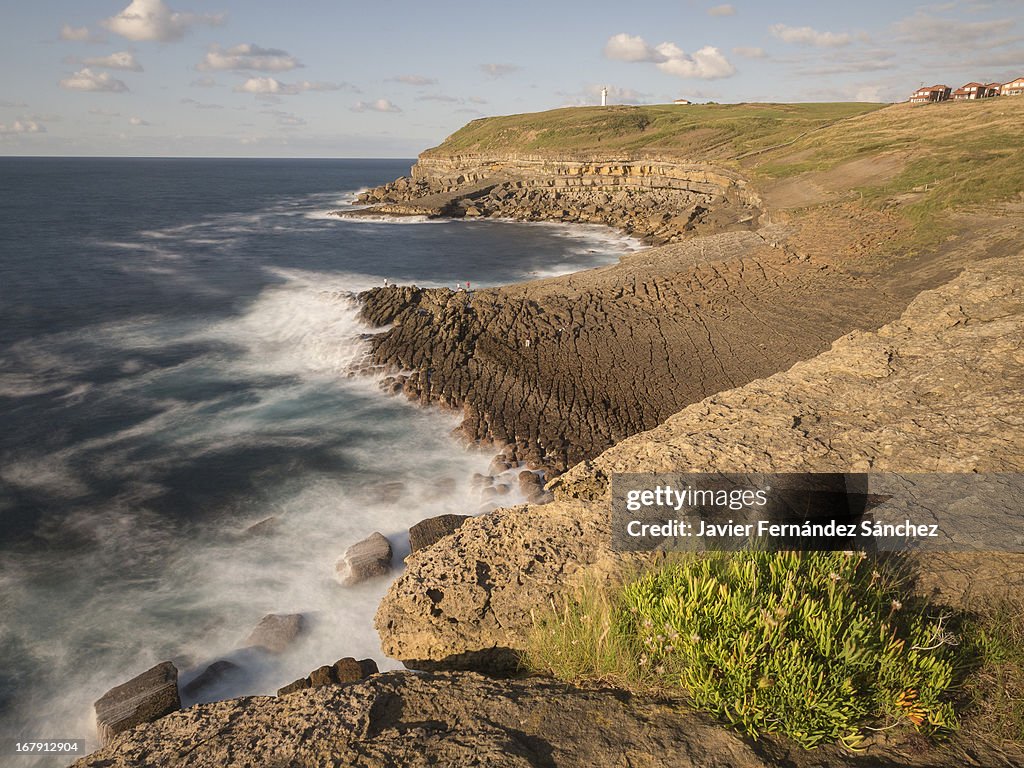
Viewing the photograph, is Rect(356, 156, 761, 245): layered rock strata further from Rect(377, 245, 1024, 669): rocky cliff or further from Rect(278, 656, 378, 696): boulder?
Rect(278, 656, 378, 696): boulder

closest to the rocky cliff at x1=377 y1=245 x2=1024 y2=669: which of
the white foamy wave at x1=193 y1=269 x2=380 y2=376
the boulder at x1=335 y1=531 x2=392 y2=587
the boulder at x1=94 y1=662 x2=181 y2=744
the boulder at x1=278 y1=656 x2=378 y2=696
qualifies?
the boulder at x1=278 y1=656 x2=378 y2=696

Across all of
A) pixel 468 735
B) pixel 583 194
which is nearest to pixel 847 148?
pixel 583 194

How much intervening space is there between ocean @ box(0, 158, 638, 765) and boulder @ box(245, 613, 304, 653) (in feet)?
0.69

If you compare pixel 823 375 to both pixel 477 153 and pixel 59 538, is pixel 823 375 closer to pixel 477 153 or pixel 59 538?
pixel 59 538

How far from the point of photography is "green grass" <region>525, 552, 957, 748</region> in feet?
13.3

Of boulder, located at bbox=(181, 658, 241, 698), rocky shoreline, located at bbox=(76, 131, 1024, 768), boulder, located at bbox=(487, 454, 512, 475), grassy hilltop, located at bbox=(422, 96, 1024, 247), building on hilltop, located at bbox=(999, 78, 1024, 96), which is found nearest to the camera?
rocky shoreline, located at bbox=(76, 131, 1024, 768)

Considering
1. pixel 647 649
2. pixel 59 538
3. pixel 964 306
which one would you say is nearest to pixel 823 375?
pixel 964 306

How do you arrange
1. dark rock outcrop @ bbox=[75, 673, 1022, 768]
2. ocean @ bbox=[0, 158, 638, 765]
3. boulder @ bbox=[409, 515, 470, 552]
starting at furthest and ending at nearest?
boulder @ bbox=[409, 515, 470, 552]
ocean @ bbox=[0, 158, 638, 765]
dark rock outcrop @ bbox=[75, 673, 1022, 768]

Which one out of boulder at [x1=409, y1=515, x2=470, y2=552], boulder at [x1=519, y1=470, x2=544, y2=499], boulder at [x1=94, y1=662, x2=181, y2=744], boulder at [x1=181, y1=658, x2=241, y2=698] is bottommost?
boulder at [x1=181, y1=658, x2=241, y2=698]

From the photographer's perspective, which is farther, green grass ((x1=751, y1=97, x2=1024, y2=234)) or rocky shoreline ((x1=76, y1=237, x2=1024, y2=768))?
green grass ((x1=751, y1=97, x2=1024, y2=234))

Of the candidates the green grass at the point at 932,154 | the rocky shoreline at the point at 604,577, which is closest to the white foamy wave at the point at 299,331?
the rocky shoreline at the point at 604,577

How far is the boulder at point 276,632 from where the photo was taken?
1065cm

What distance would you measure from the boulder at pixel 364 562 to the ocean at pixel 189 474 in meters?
0.23

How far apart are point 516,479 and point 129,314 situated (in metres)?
28.1
